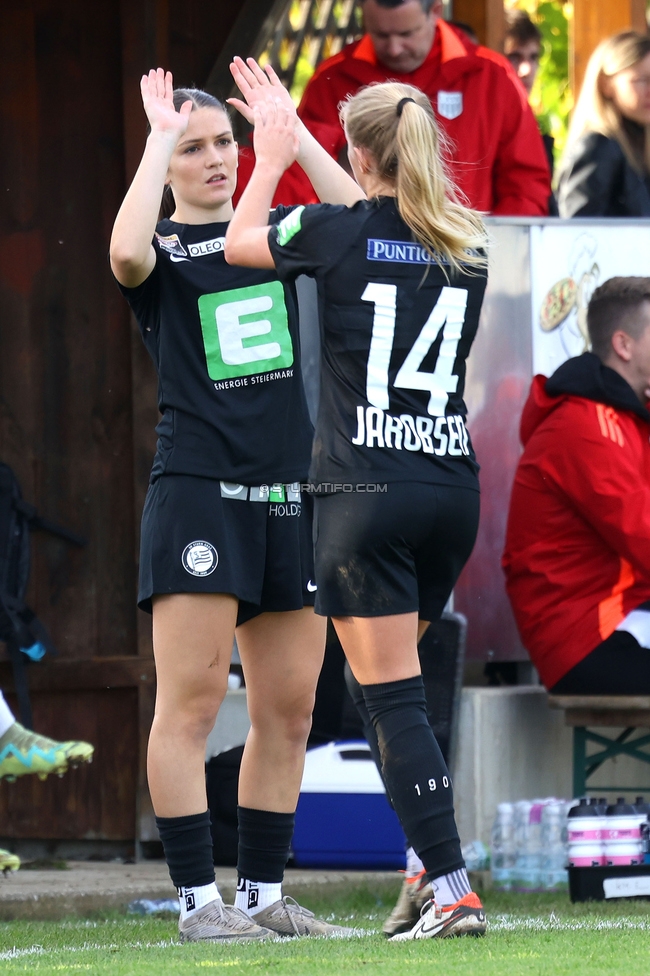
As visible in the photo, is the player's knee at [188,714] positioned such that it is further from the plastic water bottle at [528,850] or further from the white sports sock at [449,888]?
the plastic water bottle at [528,850]

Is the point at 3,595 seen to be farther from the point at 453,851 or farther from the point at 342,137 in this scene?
the point at 453,851

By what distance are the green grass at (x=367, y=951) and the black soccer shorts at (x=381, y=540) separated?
70 centimetres

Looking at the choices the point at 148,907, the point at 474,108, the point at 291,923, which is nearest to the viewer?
the point at 291,923

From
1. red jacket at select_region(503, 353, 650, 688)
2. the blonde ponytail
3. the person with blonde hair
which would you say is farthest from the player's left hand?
the person with blonde hair

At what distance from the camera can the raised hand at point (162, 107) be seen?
3684mm

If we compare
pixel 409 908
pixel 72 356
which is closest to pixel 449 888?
pixel 409 908

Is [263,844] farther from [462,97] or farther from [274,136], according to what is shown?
[462,97]

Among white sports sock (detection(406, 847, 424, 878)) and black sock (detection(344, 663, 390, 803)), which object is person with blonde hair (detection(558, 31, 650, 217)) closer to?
black sock (detection(344, 663, 390, 803))

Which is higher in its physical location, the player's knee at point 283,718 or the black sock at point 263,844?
the player's knee at point 283,718

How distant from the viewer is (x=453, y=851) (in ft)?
10.8

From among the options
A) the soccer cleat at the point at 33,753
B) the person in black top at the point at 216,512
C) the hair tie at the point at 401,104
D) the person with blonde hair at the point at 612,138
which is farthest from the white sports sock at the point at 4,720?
the person with blonde hair at the point at 612,138

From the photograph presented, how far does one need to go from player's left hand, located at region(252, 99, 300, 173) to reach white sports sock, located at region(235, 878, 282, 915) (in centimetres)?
165

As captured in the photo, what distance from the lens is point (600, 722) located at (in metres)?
5.13

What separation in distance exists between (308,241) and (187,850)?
1.37 m
